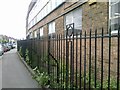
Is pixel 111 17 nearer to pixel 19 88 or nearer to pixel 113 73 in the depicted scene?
pixel 113 73

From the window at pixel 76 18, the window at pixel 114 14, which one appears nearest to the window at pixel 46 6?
the window at pixel 76 18

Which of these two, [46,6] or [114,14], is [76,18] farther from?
[46,6]

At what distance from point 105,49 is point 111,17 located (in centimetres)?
134

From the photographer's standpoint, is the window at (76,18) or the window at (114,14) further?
the window at (76,18)

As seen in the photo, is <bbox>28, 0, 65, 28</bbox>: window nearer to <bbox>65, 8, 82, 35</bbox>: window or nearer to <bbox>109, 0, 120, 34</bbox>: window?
<bbox>65, 8, 82, 35</bbox>: window

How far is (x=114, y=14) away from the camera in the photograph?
7684mm

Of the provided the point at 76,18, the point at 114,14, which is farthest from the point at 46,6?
the point at 114,14

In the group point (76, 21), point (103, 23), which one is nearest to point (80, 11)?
point (76, 21)

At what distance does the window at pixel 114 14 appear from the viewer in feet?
24.4

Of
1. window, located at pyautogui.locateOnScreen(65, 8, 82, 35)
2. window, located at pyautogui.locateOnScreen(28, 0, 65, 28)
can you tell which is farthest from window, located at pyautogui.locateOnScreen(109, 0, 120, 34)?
window, located at pyautogui.locateOnScreen(28, 0, 65, 28)

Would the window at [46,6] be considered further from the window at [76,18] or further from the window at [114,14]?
the window at [114,14]

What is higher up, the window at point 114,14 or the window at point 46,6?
the window at point 46,6

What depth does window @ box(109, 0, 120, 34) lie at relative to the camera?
744 centimetres

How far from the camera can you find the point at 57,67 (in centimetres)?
653
